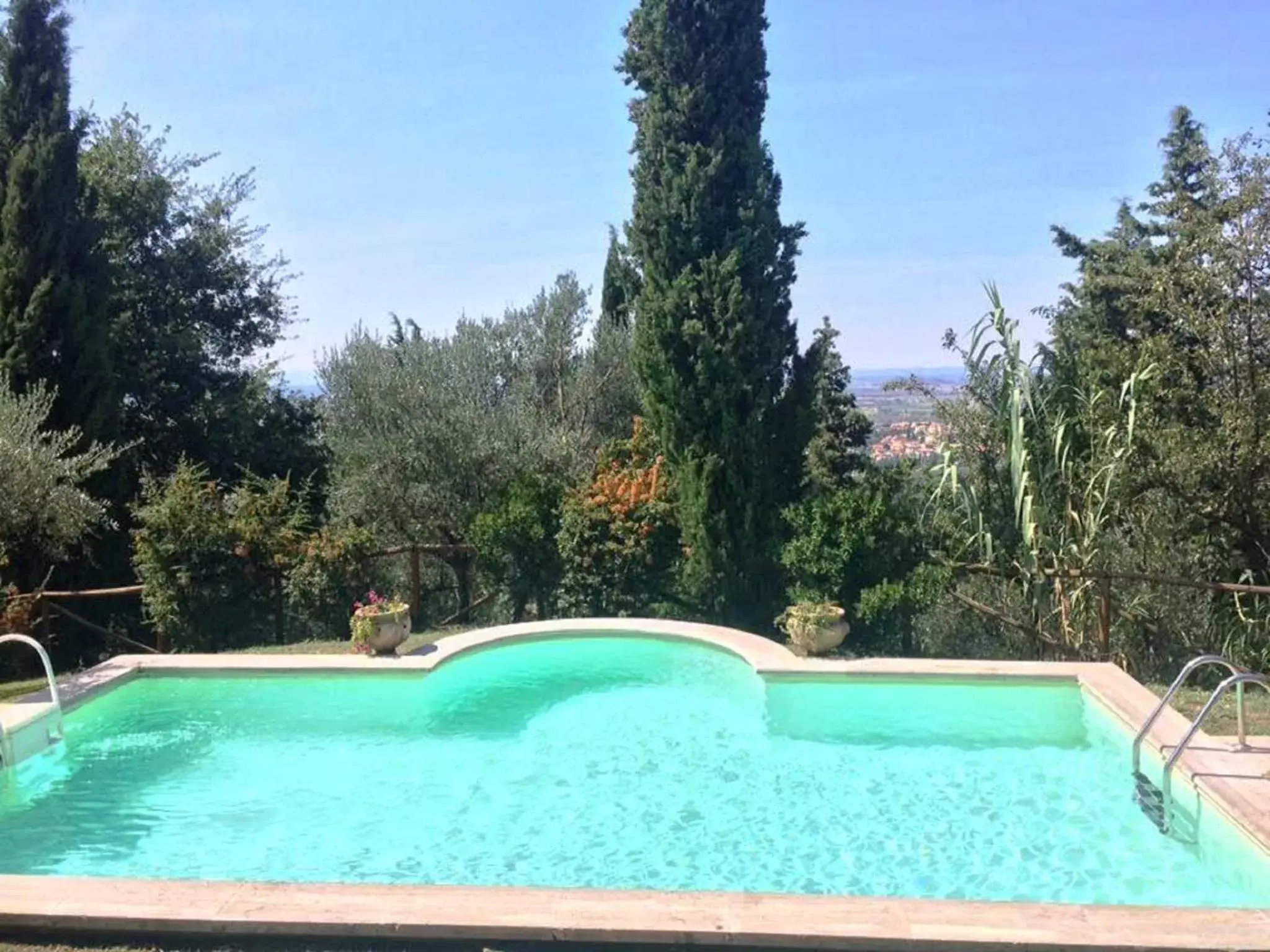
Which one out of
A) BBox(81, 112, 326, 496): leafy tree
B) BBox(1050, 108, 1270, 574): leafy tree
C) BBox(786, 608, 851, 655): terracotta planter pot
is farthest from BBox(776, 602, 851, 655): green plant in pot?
BBox(81, 112, 326, 496): leafy tree

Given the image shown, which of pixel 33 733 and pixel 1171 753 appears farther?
pixel 33 733

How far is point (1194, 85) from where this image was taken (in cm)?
1263

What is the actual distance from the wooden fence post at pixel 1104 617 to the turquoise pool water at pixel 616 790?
1009 mm

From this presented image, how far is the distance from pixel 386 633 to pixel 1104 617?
7125mm

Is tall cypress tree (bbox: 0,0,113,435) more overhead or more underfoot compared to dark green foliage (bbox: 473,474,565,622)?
more overhead

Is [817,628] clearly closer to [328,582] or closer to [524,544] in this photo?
[524,544]

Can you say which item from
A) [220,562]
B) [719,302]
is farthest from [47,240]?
[719,302]

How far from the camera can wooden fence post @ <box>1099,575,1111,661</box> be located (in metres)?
8.91

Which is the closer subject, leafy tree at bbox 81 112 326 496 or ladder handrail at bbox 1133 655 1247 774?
ladder handrail at bbox 1133 655 1247 774

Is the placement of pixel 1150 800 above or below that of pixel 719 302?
below

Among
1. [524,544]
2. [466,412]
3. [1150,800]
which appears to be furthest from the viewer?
[466,412]

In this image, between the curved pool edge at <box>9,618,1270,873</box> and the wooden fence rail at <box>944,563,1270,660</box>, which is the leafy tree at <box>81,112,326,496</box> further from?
the wooden fence rail at <box>944,563,1270,660</box>

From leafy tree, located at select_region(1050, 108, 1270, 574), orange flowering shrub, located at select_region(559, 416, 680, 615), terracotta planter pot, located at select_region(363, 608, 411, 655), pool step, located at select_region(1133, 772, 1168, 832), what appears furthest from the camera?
orange flowering shrub, located at select_region(559, 416, 680, 615)

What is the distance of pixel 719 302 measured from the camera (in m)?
11.7
